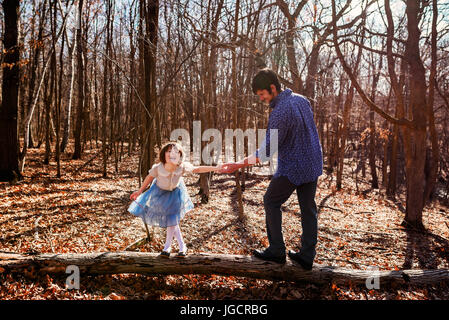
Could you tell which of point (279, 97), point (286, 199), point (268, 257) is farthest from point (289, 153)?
point (268, 257)

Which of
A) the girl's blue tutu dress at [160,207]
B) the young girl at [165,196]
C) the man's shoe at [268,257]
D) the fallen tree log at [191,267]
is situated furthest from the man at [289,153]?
the girl's blue tutu dress at [160,207]

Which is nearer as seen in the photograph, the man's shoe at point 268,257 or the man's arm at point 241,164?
the man's arm at point 241,164

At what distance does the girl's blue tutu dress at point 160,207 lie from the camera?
3.47 m

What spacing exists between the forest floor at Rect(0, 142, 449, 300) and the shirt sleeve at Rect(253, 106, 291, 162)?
179 centimetres

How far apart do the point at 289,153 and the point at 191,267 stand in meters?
1.89

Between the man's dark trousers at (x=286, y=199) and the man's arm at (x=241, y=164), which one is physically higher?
the man's arm at (x=241, y=164)

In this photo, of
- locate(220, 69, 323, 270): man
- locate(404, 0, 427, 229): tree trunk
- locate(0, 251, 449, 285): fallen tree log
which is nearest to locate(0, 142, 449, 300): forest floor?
locate(0, 251, 449, 285): fallen tree log

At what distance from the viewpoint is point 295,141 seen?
9.96ft

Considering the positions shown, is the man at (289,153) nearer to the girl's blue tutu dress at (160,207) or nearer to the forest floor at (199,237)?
the girl's blue tutu dress at (160,207)

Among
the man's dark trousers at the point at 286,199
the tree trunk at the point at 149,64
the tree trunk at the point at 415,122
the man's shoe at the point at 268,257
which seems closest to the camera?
the man's dark trousers at the point at 286,199

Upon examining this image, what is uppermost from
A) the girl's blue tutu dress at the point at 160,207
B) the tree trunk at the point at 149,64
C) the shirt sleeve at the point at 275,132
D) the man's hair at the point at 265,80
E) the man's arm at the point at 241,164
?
the tree trunk at the point at 149,64

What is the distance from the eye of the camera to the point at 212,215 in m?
6.97

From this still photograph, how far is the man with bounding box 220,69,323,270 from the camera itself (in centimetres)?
301
